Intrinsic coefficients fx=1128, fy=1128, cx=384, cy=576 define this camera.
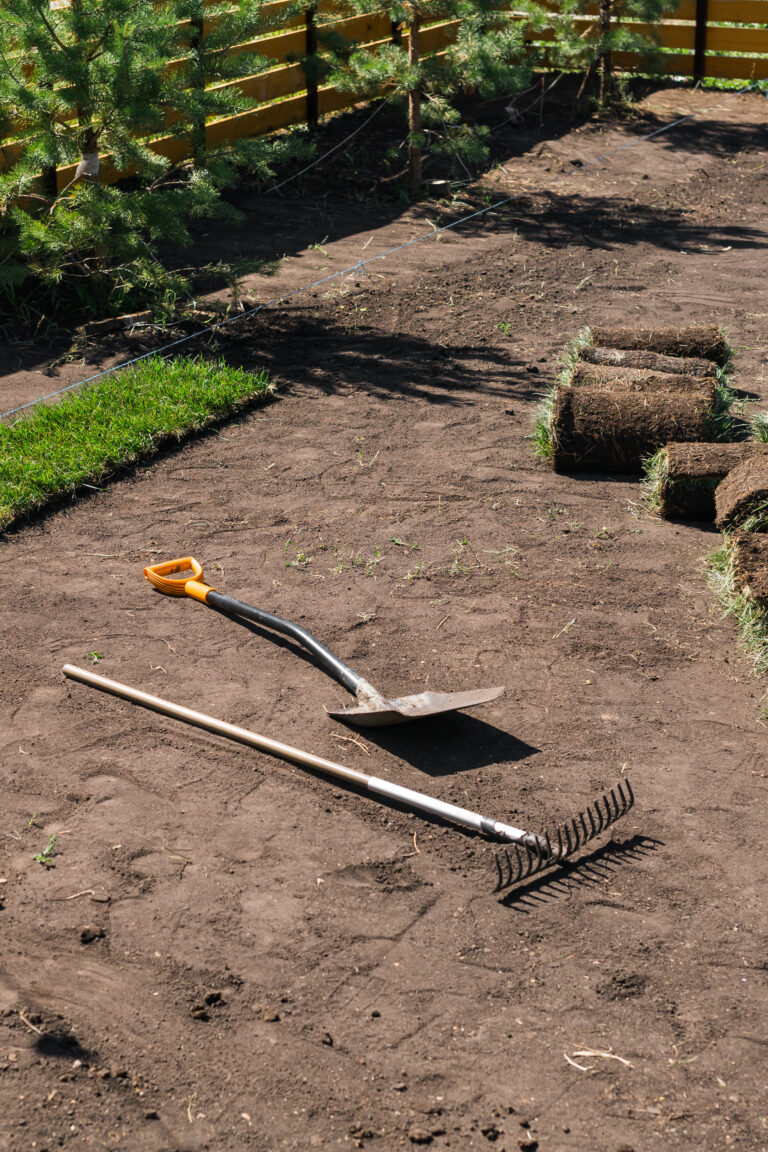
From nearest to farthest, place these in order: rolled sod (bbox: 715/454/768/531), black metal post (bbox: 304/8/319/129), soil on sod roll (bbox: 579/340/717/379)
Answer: rolled sod (bbox: 715/454/768/531), soil on sod roll (bbox: 579/340/717/379), black metal post (bbox: 304/8/319/129)

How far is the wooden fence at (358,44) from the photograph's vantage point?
11016 mm

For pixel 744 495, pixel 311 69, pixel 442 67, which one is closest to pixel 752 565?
pixel 744 495

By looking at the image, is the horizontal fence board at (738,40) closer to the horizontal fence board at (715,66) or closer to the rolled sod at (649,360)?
the horizontal fence board at (715,66)

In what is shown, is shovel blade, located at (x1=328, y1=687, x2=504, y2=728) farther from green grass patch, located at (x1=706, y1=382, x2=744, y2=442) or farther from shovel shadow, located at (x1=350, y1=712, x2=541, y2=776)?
green grass patch, located at (x1=706, y1=382, x2=744, y2=442)

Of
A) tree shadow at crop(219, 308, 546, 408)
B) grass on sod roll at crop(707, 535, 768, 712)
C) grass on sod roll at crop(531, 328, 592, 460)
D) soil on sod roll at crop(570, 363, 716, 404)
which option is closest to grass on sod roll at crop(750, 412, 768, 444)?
soil on sod roll at crop(570, 363, 716, 404)

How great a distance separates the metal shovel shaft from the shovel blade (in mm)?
211

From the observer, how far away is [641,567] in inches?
205

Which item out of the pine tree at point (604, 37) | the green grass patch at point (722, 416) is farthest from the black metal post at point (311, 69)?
the green grass patch at point (722, 416)

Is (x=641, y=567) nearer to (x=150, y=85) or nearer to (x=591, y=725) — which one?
(x=591, y=725)

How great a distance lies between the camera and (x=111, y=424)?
251 inches

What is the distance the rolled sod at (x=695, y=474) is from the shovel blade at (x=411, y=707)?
188 cm

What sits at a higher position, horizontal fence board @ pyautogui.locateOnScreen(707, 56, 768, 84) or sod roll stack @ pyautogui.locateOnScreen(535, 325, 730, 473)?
horizontal fence board @ pyautogui.locateOnScreen(707, 56, 768, 84)

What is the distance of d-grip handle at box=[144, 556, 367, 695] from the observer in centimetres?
432

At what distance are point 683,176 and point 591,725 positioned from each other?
346 inches
